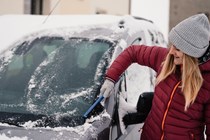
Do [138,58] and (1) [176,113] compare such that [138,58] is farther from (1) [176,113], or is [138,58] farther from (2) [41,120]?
(2) [41,120]

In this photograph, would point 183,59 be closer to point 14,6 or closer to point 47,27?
point 47,27

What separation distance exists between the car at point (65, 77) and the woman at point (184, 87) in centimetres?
20

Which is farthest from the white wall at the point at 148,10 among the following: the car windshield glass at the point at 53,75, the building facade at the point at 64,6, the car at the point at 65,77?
the car windshield glass at the point at 53,75

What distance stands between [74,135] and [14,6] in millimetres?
7849

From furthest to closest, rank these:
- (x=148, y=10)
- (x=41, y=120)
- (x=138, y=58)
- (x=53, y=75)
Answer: (x=148, y=10) → (x=53, y=75) → (x=138, y=58) → (x=41, y=120)

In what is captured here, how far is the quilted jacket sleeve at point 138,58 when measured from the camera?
2.86 metres

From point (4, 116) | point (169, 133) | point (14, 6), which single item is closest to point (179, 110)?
point (169, 133)

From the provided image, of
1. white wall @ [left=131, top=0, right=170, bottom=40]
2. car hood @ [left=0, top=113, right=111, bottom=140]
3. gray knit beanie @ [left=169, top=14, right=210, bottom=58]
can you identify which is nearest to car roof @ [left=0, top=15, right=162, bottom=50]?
gray knit beanie @ [left=169, top=14, right=210, bottom=58]

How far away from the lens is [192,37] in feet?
8.41

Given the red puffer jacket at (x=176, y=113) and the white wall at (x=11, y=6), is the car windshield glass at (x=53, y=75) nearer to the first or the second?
the red puffer jacket at (x=176, y=113)

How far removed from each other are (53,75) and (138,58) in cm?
59

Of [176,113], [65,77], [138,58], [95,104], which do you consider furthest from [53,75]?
[176,113]

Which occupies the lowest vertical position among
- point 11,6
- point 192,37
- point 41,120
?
point 11,6

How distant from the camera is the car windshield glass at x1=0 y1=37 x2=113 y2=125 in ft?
9.29
